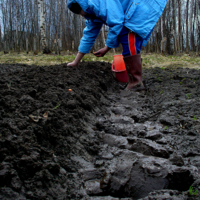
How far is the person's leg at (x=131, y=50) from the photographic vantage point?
2.79 metres

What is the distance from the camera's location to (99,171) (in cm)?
117

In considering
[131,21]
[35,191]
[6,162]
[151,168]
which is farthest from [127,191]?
[131,21]

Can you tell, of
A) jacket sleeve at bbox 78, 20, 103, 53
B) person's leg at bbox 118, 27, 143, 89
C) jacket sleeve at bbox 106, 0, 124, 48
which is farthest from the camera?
jacket sleeve at bbox 78, 20, 103, 53

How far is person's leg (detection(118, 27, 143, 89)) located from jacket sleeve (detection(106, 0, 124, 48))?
0.12m

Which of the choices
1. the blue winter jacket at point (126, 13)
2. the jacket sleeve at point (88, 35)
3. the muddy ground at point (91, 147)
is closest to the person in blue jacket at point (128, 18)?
the blue winter jacket at point (126, 13)

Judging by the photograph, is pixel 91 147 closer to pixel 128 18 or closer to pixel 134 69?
pixel 134 69

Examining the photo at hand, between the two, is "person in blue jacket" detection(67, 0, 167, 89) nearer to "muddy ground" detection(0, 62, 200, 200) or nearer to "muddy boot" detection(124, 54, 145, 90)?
"muddy boot" detection(124, 54, 145, 90)

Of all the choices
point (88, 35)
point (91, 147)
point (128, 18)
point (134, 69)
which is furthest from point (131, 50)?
point (91, 147)

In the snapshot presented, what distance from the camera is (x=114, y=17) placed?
8.70 ft

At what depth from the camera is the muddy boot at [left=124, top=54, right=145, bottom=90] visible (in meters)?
2.88

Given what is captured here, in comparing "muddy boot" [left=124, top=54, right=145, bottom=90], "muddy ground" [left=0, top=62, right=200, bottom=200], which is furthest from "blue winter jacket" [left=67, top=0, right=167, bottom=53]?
"muddy ground" [left=0, top=62, right=200, bottom=200]

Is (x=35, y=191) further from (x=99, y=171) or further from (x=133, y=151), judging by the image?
(x=133, y=151)

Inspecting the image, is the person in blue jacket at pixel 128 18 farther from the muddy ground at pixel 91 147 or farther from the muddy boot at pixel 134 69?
the muddy ground at pixel 91 147

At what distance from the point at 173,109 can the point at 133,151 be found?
912 mm
